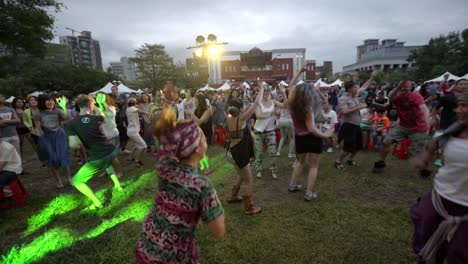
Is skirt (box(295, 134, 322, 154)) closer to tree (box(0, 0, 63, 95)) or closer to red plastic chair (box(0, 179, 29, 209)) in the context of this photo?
red plastic chair (box(0, 179, 29, 209))

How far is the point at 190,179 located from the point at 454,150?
7.07ft

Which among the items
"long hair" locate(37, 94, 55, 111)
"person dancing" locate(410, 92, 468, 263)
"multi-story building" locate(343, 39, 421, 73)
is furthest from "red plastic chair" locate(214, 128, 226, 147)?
"multi-story building" locate(343, 39, 421, 73)

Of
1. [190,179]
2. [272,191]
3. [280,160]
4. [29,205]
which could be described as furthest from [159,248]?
[280,160]

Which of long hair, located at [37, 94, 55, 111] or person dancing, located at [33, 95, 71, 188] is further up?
long hair, located at [37, 94, 55, 111]

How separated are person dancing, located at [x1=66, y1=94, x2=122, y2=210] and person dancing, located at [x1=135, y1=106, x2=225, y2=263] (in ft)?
9.91

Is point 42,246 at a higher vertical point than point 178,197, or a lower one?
lower

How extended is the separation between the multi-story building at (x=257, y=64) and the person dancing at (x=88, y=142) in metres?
58.6

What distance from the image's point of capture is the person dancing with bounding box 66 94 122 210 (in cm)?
379

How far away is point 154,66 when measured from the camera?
52125mm

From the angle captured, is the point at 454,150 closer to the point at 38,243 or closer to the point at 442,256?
the point at 442,256

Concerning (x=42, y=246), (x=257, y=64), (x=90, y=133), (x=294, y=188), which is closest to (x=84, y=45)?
(x=257, y=64)

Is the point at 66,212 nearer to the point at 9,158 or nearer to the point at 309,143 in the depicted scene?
the point at 9,158

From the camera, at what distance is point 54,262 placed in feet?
8.59

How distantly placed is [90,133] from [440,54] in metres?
59.6
